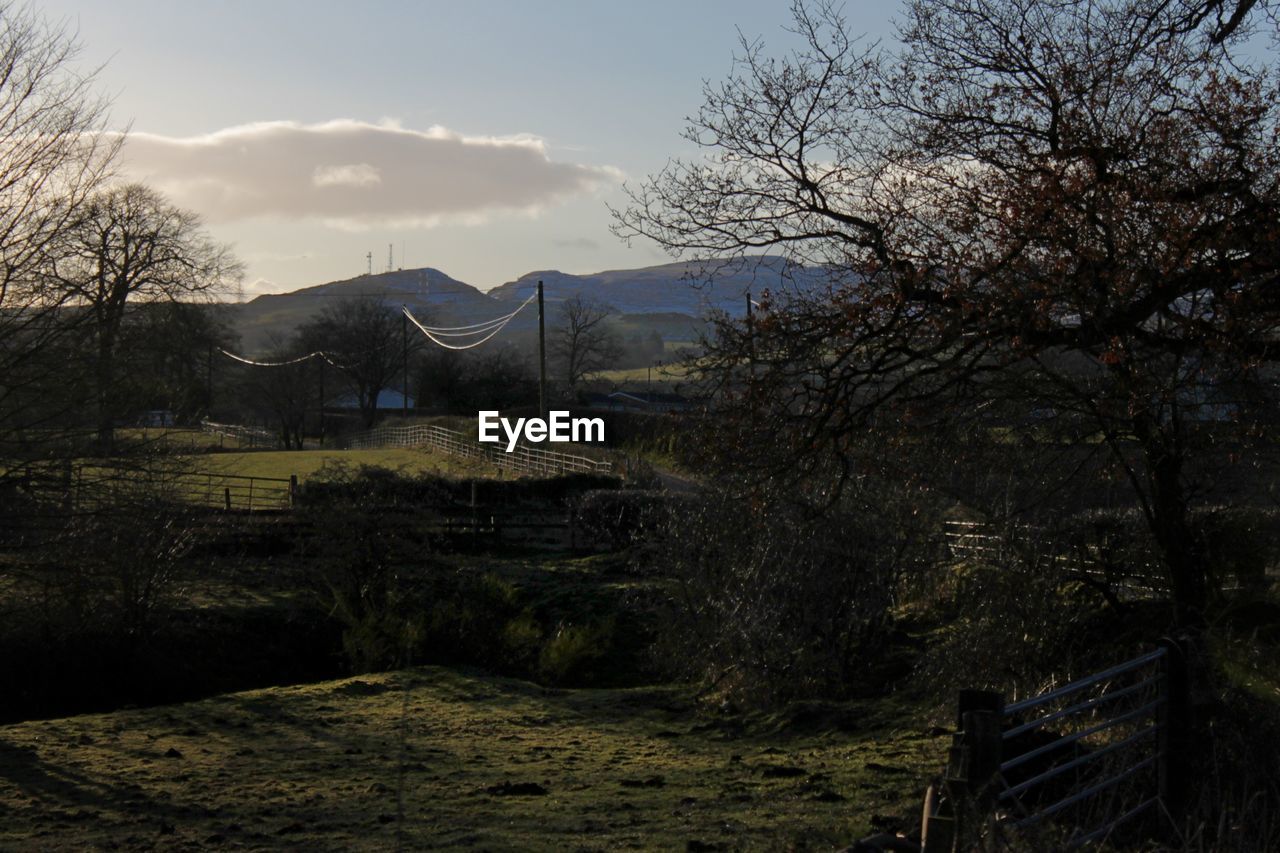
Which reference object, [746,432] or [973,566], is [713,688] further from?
[746,432]

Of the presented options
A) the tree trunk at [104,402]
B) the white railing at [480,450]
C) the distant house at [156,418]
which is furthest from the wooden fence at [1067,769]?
the white railing at [480,450]

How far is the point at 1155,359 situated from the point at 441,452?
46893 mm

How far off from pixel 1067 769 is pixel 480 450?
44402 millimetres

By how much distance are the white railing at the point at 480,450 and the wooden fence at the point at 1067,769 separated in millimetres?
32094

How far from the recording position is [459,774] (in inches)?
436

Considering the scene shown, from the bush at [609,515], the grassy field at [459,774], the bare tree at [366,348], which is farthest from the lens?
the bare tree at [366,348]

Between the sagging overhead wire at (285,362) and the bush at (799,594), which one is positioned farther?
the sagging overhead wire at (285,362)

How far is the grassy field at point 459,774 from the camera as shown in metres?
8.30

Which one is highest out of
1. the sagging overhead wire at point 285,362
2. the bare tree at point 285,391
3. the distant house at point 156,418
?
the sagging overhead wire at point 285,362

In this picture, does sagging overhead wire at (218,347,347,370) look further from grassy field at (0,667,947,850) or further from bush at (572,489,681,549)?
grassy field at (0,667,947,850)

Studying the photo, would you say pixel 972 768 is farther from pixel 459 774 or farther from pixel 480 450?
pixel 480 450

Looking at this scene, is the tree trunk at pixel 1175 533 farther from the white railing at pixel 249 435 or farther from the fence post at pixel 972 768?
the white railing at pixel 249 435

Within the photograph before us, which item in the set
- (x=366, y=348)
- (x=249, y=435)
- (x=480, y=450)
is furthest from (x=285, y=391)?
(x=480, y=450)

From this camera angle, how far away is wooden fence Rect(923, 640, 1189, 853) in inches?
205
